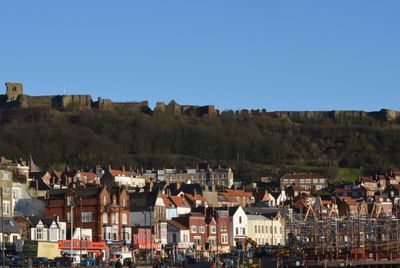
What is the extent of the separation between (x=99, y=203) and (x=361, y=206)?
48.2 meters

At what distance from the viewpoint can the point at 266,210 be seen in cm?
11056

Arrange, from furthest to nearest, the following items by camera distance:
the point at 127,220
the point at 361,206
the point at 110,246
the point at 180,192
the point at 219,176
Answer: the point at 219,176, the point at 361,206, the point at 180,192, the point at 127,220, the point at 110,246

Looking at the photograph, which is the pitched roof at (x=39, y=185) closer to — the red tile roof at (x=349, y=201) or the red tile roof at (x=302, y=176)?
the red tile roof at (x=349, y=201)

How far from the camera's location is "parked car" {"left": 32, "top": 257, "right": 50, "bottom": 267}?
212 ft

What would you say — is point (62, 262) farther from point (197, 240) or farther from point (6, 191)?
point (197, 240)

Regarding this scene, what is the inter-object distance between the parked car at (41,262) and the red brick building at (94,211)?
13830mm

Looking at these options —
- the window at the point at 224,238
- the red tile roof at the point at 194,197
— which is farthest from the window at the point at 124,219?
the red tile roof at the point at 194,197

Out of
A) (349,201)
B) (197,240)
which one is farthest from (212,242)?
(349,201)

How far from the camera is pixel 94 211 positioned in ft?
276

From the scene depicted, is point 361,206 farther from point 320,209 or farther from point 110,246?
point 110,246

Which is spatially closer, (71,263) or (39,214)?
(71,263)

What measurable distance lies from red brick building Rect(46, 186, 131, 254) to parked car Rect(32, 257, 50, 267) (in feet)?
45.4

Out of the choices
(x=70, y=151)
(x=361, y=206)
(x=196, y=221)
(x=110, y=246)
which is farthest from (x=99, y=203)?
(x=70, y=151)

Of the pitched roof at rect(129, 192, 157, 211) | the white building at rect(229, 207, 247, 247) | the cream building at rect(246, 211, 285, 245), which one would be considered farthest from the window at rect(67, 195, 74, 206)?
the cream building at rect(246, 211, 285, 245)
